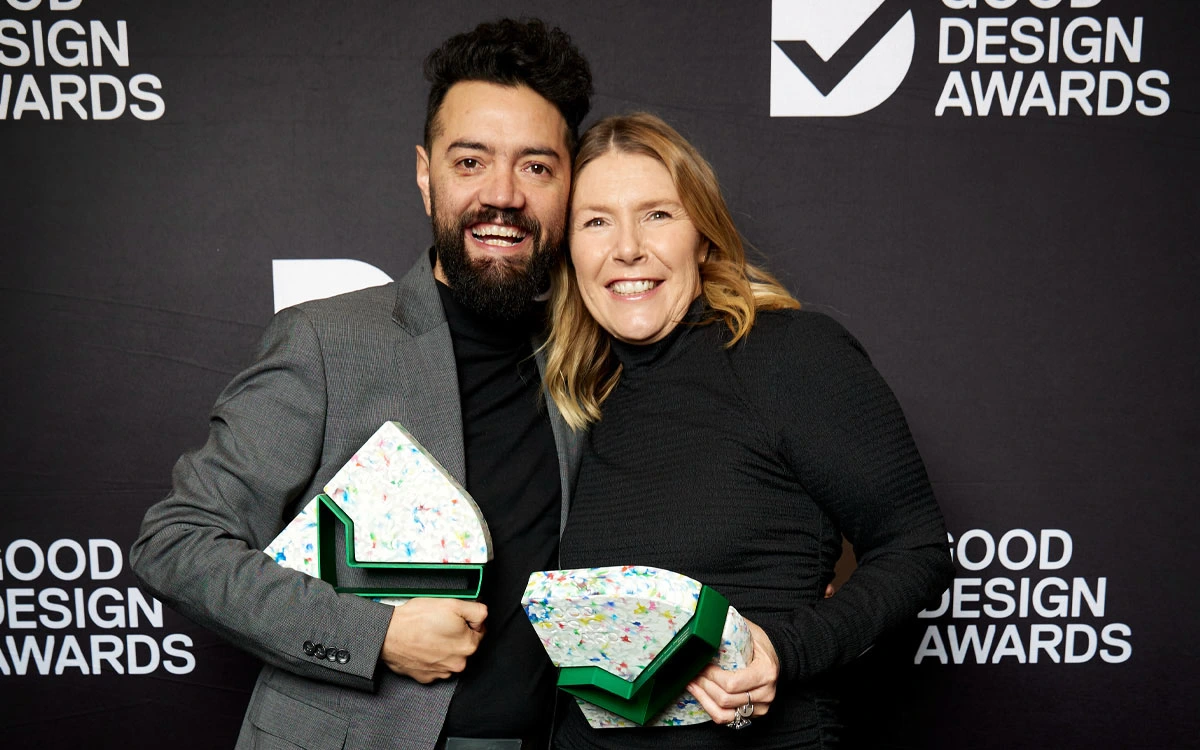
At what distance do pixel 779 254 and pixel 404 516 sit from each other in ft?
3.88

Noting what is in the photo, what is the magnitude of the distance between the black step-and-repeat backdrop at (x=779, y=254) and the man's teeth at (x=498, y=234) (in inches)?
22.8

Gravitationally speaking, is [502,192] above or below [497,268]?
above

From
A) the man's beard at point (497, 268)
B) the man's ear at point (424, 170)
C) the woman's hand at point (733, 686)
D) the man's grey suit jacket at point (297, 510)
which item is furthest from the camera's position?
the man's ear at point (424, 170)

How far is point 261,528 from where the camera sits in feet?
4.21

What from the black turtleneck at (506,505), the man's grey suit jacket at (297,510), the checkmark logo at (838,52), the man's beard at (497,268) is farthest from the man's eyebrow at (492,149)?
the checkmark logo at (838,52)

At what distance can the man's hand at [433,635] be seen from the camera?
3.84 ft

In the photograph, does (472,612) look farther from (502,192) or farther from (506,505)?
(502,192)

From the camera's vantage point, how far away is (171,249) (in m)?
1.98

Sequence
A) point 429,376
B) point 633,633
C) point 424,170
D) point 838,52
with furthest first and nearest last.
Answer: point 838,52
point 424,170
point 429,376
point 633,633

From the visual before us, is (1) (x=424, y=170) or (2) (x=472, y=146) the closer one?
(2) (x=472, y=146)

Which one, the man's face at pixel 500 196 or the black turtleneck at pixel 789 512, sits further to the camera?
the man's face at pixel 500 196

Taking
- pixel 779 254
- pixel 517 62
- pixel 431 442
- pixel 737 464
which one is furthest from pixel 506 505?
pixel 779 254

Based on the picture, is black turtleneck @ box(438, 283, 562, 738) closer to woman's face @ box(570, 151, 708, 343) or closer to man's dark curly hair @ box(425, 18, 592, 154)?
woman's face @ box(570, 151, 708, 343)

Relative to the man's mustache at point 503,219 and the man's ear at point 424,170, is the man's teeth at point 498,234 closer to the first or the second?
the man's mustache at point 503,219
